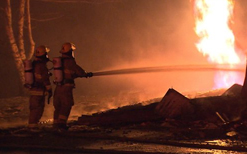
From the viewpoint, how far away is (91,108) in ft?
44.0

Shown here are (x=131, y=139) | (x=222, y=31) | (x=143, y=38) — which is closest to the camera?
(x=131, y=139)

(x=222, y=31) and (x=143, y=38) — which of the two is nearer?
(x=222, y=31)

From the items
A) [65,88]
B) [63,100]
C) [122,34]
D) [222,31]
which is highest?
[122,34]

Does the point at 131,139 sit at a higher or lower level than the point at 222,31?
lower

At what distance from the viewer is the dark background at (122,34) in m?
22.7

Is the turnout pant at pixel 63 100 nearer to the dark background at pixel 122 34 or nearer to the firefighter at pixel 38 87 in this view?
the firefighter at pixel 38 87

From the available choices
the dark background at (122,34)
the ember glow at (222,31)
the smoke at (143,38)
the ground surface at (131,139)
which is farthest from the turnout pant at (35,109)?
the smoke at (143,38)

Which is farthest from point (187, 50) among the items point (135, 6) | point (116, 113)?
point (116, 113)

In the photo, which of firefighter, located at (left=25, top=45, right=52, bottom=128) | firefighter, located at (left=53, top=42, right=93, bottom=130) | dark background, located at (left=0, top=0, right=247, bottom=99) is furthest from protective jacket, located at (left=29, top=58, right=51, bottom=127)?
dark background, located at (left=0, top=0, right=247, bottom=99)

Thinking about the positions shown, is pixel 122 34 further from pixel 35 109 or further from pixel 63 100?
pixel 35 109

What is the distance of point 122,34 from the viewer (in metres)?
24.0

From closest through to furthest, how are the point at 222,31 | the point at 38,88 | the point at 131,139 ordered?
the point at 131,139, the point at 38,88, the point at 222,31

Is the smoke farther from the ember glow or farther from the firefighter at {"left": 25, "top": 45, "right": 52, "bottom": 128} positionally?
the firefighter at {"left": 25, "top": 45, "right": 52, "bottom": 128}

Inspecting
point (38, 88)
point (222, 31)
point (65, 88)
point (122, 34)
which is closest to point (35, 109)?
point (38, 88)
